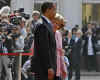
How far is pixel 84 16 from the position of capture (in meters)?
21.0

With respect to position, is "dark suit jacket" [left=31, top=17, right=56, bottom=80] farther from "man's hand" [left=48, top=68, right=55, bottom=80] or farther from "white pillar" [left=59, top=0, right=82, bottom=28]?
"white pillar" [left=59, top=0, right=82, bottom=28]

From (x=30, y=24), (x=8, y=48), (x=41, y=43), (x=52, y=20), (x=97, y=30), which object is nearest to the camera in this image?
(x=41, y=43)

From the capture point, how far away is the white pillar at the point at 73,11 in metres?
20.9

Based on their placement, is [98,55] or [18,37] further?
[98,55]

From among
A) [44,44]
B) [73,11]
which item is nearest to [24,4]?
[73,11]

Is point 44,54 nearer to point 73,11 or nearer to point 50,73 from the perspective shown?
point 50,73

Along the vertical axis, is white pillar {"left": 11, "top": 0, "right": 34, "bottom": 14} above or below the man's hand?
above

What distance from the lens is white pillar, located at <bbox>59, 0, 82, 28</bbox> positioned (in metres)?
20.9

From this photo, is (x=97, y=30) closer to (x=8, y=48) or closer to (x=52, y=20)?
(x=8, y=48)

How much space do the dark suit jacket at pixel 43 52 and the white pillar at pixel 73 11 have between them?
13677 millimetres

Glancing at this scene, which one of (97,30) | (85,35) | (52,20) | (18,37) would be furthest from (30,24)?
(52,20)

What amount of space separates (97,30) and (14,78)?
26.0 ft

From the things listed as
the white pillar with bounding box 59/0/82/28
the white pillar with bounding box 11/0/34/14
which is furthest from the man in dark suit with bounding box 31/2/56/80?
the white pillar with bounding box 59/0/82/28

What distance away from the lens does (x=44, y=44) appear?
7.03 metres
